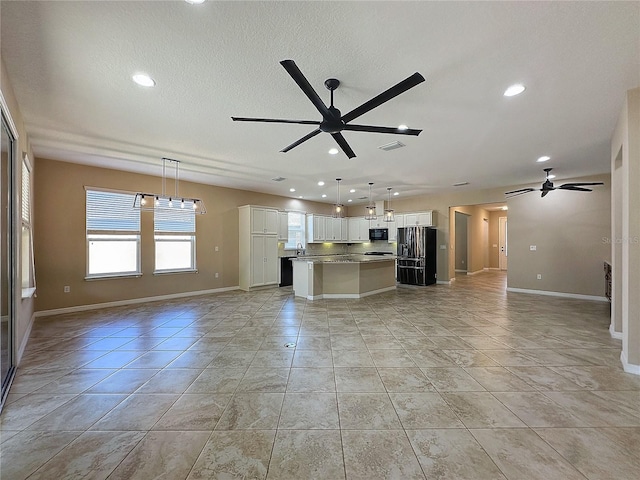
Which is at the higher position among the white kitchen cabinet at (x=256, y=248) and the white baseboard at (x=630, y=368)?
the white kitchen cabinet at (x=256, y=248)

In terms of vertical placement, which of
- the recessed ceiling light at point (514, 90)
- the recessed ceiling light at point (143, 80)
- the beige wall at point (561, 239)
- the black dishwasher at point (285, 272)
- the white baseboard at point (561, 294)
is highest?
the recessed ceiling light at point (143, 80)

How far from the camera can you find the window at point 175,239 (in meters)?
6.09

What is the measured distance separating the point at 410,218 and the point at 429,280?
2101 millimetres

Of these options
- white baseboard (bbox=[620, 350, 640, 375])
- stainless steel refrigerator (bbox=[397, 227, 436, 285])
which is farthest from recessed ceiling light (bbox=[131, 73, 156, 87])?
stainless steel refrigerator (bbox=[397, 227, 436, 285])

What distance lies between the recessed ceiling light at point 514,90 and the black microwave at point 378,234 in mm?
6863

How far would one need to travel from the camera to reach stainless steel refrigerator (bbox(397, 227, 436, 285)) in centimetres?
802

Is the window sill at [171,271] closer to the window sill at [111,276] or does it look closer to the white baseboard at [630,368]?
Answer: the window sill at [111,276]

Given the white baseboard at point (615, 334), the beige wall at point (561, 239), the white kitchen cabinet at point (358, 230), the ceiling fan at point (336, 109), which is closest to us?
the ceiling fan at point (336, 109)

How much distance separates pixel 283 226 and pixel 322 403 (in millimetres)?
6454

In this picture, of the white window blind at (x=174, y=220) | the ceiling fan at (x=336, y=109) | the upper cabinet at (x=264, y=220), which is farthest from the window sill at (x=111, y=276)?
the ceiling fan at (x=336, y=109)

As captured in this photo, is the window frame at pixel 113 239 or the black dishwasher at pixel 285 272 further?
the black dishwasher at pixel 285 272

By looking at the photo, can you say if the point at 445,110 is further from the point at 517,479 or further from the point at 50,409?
the point at 50,409

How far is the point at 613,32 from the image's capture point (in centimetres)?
188

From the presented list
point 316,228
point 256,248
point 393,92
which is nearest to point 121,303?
point 256,248
